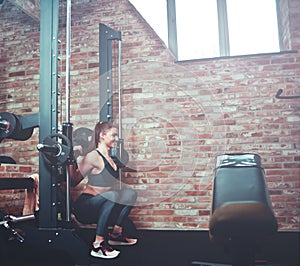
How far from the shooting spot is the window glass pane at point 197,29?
11.5ft

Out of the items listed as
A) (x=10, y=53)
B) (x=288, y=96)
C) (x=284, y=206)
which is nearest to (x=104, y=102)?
(x=10, y=53)

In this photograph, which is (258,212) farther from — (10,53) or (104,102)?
(10,53)

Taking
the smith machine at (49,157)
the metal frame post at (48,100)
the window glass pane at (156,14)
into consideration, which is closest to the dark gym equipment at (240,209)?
the smith machine at (49,157)

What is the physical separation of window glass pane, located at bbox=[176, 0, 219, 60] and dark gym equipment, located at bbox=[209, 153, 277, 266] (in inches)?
62.5

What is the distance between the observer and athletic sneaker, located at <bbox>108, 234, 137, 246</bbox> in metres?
3.13

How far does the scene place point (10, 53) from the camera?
3.91 m

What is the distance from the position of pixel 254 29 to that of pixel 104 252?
2.59 m

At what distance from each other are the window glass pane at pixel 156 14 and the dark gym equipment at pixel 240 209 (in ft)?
6.01

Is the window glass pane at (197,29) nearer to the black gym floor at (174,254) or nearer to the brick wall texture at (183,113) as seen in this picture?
the brick wall texture at (183,113)

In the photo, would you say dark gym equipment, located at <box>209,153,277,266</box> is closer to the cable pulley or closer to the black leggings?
the cable pulley

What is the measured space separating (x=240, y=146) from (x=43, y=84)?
1.88m

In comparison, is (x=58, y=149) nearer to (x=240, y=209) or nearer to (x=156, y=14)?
(x=240, y=209)

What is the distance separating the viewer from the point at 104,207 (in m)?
3.12

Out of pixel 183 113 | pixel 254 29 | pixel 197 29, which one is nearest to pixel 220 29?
pixel 197 29
